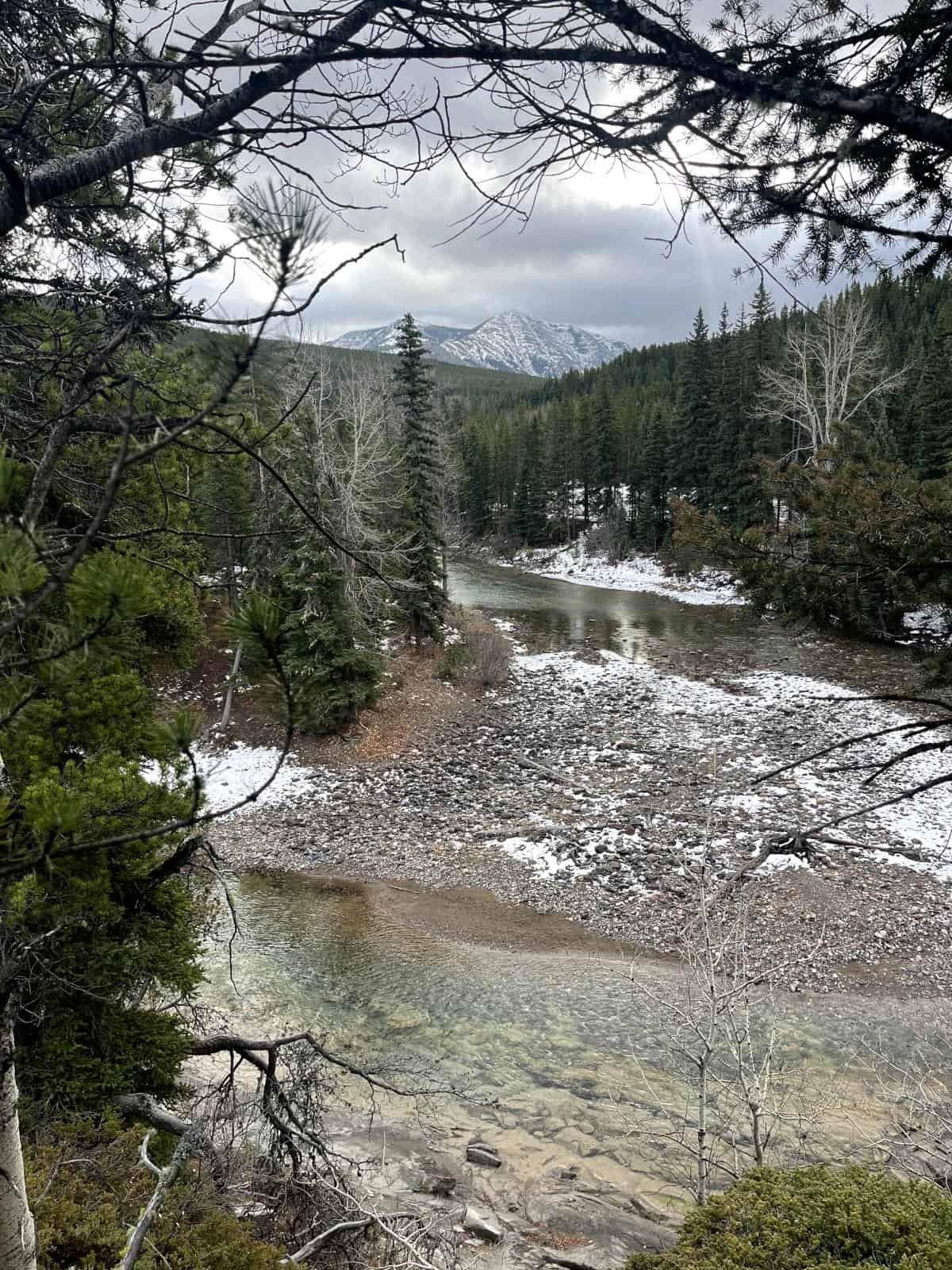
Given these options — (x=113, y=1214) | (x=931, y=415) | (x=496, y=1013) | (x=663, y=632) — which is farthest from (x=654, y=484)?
(x=113, y=1214)

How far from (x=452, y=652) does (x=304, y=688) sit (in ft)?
68.2

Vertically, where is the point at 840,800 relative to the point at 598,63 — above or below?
below

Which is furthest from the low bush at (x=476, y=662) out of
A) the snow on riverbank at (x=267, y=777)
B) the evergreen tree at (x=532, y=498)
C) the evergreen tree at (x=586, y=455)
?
the evergreen tree at (x=532, y=498)

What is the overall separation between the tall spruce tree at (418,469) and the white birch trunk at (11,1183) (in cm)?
1952

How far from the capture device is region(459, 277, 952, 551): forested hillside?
32.4m

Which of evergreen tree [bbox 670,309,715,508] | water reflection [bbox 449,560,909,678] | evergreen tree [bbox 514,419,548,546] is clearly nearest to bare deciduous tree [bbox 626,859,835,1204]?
water reflection [bbox 449,560,909,678]

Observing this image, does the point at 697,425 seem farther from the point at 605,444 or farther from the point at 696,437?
the point at 605,444

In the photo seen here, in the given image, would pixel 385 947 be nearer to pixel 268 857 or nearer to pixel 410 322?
pixel 268 857

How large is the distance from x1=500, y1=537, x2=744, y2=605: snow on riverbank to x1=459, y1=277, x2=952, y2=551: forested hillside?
112 inches

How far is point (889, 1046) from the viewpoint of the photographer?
28.3 feet

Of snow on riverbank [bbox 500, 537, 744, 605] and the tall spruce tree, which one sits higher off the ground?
the tall spruce tree

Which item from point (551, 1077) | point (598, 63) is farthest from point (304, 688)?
point (551, 1077)

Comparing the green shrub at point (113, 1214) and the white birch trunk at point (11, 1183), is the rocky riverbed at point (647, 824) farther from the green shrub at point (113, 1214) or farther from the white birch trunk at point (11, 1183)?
the white birch trunk at point (11, 1183)

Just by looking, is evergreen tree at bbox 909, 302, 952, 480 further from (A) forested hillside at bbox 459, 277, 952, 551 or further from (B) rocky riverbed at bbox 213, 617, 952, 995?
(B) rocky riverbed at bbox 213, 617, 952, 995
